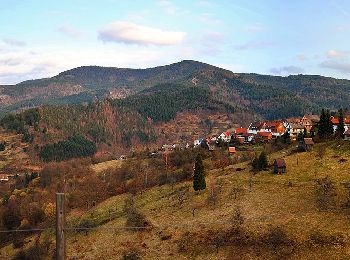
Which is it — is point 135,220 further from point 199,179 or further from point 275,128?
point 275,128

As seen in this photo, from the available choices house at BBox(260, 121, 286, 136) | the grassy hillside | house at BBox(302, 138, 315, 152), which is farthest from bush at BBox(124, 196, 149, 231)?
house at BBox(260, 121, 286, 136)

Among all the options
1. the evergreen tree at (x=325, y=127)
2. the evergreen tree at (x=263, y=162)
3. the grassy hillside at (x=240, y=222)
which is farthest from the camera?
the evergreen tree at (x=325, y=127)

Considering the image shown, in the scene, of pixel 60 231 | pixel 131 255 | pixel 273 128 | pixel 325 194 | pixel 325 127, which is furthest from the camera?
pixel 273 128

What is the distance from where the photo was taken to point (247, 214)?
200ft

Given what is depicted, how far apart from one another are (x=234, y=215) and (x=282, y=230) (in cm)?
889

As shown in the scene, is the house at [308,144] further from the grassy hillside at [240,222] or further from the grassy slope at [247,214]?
the grassy slope at [247,214]

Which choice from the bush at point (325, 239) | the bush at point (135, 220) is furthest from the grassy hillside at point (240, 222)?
the bush at point (135, 220)

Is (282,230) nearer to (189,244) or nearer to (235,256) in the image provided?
(235,256)

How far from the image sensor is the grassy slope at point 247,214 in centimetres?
5312

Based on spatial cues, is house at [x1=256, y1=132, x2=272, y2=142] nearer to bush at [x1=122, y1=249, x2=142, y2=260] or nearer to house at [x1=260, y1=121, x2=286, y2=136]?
house at [x1=260, y1=121, x2=286, y2=136]

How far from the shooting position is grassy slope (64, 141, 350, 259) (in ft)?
174

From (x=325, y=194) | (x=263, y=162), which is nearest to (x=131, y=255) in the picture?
(x=325, y=194)

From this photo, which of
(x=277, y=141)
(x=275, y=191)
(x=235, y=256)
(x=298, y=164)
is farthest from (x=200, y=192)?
(x=277, y=141)

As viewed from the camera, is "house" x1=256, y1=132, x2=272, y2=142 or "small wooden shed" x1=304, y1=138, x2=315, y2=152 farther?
"house" x1=256, y1=132, x2=272, y2=142
